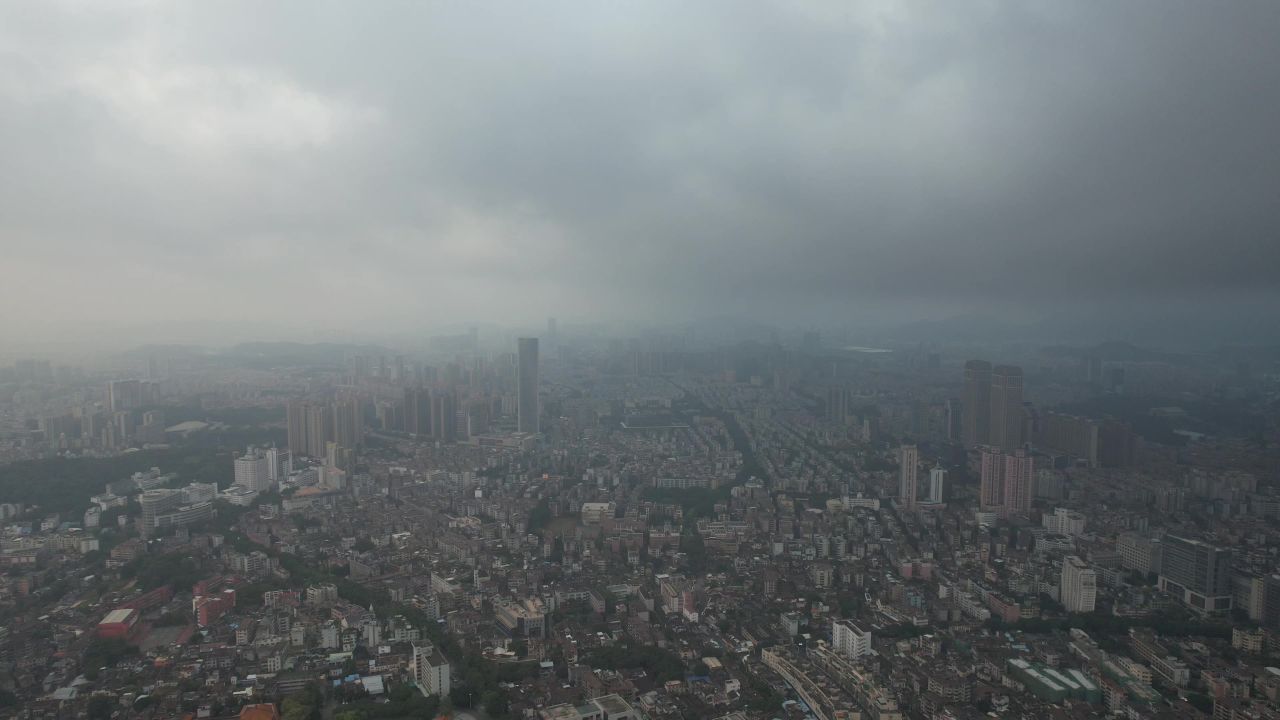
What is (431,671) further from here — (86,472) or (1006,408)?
(1006,408)

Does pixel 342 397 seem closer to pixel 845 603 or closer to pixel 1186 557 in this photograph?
pixel 845 603

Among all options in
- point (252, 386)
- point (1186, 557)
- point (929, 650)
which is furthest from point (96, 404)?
point (1186, 557)

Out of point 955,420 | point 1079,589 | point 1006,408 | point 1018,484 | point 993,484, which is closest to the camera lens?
point 1079,589

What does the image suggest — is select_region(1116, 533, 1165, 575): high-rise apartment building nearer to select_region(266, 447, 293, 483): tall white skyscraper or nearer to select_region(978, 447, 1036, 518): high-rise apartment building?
select_region(978, 447, 1036, 518): high-rise apartment building

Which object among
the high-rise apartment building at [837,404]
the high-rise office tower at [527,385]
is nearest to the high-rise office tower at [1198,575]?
the high-rise apartment building at [837,404]

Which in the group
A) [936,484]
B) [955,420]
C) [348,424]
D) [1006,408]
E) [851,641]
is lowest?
[851,641]

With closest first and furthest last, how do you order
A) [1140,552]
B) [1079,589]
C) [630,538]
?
[1079,589], [1140,552], [630,538]

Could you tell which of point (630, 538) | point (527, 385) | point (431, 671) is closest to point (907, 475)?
point (630, 538)
